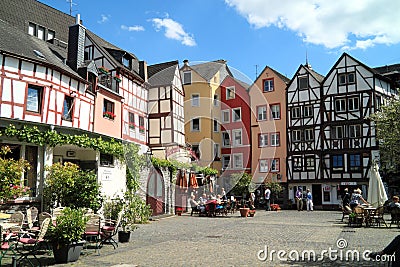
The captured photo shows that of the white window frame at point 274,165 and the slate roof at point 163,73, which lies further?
the white window frame at point 274,165

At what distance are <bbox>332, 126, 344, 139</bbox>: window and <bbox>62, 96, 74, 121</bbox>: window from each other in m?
20.4

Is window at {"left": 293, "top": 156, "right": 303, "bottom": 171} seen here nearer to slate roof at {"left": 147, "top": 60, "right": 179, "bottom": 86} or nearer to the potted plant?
slate roof at {"left": 147, "top": 60, "right": 179, "bottom": 86}

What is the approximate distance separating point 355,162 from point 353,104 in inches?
176

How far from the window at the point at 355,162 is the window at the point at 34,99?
73.6 ft

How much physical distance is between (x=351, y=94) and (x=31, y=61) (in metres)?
23.2

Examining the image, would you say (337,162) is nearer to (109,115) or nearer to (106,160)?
(109,115)

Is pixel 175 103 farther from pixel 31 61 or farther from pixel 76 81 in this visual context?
pixel 31 61

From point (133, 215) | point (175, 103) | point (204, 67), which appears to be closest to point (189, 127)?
point (175, 103)

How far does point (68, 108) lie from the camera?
62.8 ft

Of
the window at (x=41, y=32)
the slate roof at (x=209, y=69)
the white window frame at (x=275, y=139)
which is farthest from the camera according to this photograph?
the slate roof at (x=209, y=69)

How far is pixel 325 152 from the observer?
30844mm

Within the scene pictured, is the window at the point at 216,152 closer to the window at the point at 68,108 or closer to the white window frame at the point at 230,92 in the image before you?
the white window frame at the point at 230,92

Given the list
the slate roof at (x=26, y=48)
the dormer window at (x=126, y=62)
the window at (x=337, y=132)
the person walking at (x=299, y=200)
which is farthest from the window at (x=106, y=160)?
the window at (x=337, y=132)

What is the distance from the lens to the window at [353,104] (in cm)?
2988
